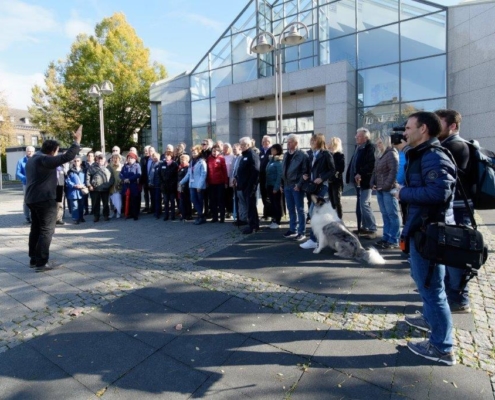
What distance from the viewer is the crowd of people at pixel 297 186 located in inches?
110

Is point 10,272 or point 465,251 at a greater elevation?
point 465,251

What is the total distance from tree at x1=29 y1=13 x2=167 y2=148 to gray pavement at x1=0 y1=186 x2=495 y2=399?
84.5 feet

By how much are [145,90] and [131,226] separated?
78.2 ft

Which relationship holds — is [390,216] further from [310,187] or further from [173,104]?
[173,104]

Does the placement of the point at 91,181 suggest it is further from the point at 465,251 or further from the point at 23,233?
the point at 465,251

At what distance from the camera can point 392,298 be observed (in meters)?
4.08

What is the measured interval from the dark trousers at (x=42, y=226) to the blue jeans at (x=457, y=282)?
215 inches

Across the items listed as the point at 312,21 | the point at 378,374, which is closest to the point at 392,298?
the point at 378,374

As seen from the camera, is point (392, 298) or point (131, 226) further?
point (131, 226)

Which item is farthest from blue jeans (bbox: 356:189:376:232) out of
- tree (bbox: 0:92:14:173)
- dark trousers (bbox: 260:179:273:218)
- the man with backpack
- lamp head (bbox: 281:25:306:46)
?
tree (bbox: 0:92:14:173)

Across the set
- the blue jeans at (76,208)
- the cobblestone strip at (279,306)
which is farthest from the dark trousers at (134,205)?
the cobblestone strip at (279,306)

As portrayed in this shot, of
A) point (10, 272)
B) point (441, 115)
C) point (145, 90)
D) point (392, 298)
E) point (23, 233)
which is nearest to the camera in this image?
point (441, 115)

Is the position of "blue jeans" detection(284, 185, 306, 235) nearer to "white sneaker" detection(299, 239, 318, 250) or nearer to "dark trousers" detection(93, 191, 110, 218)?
"white sneaker" detection(299, 239, 318, 250)

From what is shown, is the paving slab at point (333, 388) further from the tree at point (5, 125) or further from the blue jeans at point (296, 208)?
the tree at point (5, 125)
